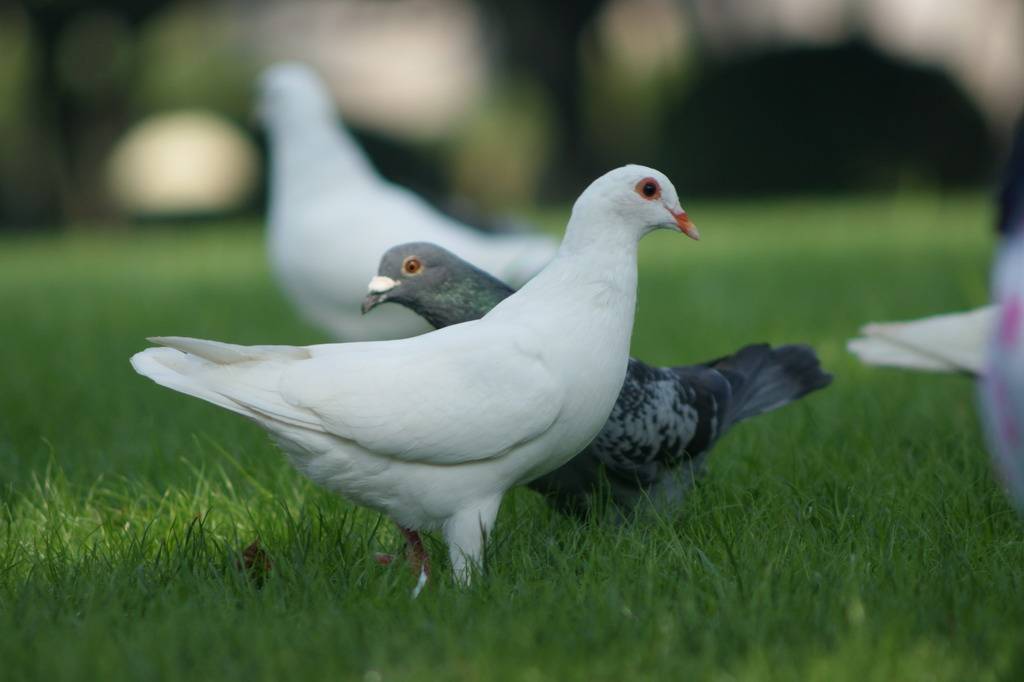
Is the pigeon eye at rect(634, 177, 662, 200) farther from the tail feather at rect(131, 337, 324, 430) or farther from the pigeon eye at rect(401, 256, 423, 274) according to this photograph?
the tail feather at rect(131, 337, 324, 430)

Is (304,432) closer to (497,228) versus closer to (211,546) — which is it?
(211,546)

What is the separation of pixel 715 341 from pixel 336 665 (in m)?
3.88

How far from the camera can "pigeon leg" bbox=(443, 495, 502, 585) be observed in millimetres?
2598

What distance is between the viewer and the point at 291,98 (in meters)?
5.23

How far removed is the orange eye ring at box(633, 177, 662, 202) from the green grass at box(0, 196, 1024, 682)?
769 mm

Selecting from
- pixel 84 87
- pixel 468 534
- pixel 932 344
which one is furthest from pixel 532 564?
pixel 84 87

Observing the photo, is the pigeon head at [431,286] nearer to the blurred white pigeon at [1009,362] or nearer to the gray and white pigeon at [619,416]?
the gray and white pigeon at [619,416]

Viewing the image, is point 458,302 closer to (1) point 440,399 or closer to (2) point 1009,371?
(1) point 440,399

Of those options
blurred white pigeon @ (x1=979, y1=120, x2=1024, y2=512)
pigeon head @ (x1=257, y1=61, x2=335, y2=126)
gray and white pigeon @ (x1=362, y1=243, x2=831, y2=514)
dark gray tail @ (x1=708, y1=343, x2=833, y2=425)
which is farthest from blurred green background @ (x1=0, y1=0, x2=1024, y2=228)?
blurred white pigeon @ (x1=979, y1=120, x2=1024, y2=512)

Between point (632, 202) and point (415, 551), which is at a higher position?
point (632, 202)

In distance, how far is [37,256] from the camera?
12.3 m

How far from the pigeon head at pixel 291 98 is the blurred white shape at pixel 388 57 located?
13.0 metres

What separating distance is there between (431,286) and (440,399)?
24.2 inches

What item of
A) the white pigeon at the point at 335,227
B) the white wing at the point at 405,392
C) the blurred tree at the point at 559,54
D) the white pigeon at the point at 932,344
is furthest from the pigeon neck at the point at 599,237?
the blurred tree at the point at 559,54
